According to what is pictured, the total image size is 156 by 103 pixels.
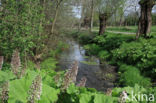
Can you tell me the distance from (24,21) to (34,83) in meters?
4.97

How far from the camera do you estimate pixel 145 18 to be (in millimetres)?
15305

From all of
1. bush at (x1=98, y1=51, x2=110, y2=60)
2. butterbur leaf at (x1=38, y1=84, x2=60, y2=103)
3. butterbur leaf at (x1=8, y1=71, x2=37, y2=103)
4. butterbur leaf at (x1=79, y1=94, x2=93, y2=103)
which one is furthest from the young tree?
butterbur leaf at (x1=8, y1=71, x2=37, y2=103)

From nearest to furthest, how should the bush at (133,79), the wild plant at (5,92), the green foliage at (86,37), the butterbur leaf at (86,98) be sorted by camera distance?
the wild plant at (5,92)
the butterbur leaf at (86,98)
the bush at (133,79)
the green foliage at (86,37)

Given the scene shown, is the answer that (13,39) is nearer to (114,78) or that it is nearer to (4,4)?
(4,4)

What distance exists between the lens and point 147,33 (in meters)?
15.0

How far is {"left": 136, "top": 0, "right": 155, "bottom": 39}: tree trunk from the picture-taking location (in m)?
14.9

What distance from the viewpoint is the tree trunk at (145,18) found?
14.9 meters

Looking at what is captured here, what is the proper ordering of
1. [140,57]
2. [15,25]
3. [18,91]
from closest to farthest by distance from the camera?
[18,91]
[15,25]
[140,57]

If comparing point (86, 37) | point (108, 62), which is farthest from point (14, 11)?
point (86, 37)

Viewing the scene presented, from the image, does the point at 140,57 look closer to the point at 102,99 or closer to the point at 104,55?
the point at 104,55

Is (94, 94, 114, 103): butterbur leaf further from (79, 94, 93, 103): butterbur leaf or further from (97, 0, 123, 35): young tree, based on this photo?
(97, 0, 123, 35): young tree

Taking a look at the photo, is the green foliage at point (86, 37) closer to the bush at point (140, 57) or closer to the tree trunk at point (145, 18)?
the tree trunk at point (145, 18)

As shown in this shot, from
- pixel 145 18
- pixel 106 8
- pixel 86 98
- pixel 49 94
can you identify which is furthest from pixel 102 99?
pixel 106 8

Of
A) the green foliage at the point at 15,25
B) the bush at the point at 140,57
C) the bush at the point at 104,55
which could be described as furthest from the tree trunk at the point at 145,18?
the green foliage at the point at 15,25
